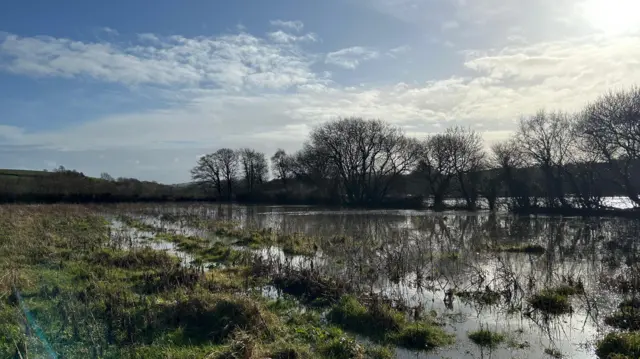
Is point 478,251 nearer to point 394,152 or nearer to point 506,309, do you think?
point 506,309

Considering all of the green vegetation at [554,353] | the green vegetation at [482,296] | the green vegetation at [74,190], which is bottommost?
the green vegetation at [554,353]

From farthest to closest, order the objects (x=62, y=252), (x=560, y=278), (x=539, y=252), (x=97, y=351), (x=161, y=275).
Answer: (x=539, y=252) < (x=62, y=252) < (x=560, y=278) < (x=161, y=275) < (x=97, y=351)

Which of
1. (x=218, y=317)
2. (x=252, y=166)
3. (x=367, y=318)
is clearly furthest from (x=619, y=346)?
(x=252, y=166)

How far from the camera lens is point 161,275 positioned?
1055cm

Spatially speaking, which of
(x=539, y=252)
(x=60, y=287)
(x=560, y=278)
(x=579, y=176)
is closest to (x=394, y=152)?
(x=579, y=176)

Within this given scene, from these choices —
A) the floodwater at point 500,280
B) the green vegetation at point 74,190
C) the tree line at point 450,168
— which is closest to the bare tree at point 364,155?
the tree line at point 450,168

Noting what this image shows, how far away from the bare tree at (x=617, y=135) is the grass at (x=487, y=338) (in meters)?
32.6

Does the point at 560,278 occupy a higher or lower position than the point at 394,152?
lower

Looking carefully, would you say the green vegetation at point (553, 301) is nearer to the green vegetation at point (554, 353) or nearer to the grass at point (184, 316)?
the green vegetation at point (554, 353)

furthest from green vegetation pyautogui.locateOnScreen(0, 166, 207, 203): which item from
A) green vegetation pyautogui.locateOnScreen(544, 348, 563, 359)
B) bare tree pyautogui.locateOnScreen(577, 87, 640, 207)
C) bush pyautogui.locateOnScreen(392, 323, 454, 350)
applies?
green vegetation pyautogui.locateOnScreen(544, 348, 563, 359)

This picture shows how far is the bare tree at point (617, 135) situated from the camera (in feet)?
108

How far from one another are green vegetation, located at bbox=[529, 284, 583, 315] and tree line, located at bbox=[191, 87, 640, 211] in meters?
29.4

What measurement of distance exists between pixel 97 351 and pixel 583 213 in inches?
1690

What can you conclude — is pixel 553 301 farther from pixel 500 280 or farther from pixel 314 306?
pixel 314 306
